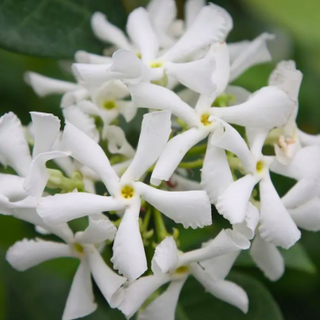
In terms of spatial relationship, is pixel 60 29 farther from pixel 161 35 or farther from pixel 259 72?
pixel 259 72

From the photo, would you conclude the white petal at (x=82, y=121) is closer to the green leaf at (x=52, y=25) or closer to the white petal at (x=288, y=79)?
the green leaf at (x=52, y=25)

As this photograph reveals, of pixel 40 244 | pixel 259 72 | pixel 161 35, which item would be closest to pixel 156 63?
pixel 161 35

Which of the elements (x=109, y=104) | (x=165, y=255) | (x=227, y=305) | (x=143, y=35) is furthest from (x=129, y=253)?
(x=227, y=305)

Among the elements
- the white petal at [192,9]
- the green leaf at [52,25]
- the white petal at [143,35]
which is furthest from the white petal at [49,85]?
the white petal at [192,9]

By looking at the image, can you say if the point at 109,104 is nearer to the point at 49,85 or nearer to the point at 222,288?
the point at 49,85

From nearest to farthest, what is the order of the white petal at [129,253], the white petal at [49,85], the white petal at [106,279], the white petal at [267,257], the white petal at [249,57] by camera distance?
the white petal at [129,253] → the white petal at [106,279] → the white petal at [267,257] → the white petal at [249,57] → the white petal at [49,85]

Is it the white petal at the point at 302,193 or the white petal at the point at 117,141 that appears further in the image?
the white petal at the point at 117,141

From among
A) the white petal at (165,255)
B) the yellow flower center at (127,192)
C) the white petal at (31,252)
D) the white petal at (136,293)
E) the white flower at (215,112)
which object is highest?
the white flower at (215,112)
